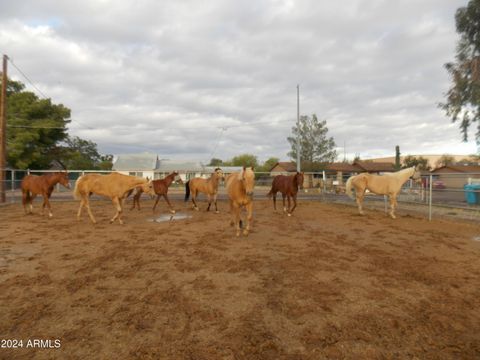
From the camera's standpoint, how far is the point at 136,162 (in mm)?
49781

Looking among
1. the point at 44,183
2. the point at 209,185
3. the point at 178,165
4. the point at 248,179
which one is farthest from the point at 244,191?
the point at 178,165

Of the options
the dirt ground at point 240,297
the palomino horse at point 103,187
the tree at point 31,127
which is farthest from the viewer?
the tree at point 31,127

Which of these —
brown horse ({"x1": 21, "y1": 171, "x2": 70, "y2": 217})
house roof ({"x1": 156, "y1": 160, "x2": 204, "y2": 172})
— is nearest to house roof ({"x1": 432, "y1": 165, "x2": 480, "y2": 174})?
house roof ({"x1": 156, "y1": 160, "x2": 204, "y2": 172})

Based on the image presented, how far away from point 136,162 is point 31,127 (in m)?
19.9

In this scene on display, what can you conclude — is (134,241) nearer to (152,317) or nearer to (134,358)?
(152,317)

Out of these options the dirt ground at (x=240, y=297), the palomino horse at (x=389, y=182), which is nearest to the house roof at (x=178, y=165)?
the palomino horse at (x=389, y=182)

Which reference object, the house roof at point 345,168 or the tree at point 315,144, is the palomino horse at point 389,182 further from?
the house roof at point 345,168

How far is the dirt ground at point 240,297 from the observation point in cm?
246

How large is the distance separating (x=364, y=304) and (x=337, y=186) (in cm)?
2078

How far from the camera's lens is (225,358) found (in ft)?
7.48

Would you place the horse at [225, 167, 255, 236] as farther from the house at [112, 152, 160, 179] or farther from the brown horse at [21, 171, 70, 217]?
the house at [112, 152, 160, 179]

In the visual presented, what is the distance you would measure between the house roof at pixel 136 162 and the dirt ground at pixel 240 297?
43.1 metres

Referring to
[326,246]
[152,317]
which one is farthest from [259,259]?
[152,317]

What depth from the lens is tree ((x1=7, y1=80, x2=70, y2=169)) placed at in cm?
2948
